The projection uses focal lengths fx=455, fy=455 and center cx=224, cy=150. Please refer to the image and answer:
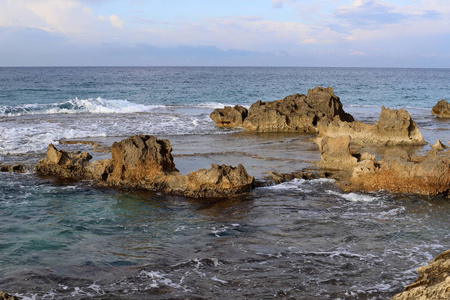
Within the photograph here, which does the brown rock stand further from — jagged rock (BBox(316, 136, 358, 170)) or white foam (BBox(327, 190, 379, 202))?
jagged rock (BBox(316, 136, 358, 170))

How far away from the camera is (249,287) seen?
693 cm

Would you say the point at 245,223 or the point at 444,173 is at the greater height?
the point at 444,173

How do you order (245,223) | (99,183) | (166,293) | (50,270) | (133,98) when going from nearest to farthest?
(166,293) < (50,270) < (245,223) < (99,183) < (133,98)

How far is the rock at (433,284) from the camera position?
12.6ft

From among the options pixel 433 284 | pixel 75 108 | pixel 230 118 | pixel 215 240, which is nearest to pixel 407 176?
pixel 215 240

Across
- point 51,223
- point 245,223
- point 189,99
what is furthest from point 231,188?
point 189,99

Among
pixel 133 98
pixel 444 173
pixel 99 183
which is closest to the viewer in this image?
pixel 444 173

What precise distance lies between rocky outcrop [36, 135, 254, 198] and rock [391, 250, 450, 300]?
7521 millimetres

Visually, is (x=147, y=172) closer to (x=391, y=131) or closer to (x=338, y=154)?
(x=338, y=154)

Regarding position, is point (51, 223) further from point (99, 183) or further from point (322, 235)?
point (322, 235)

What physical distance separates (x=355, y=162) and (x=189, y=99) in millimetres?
35854

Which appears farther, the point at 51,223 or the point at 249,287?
the point at 51,223

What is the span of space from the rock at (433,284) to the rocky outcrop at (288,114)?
64.3 ft

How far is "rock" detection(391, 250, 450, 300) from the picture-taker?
384cm
